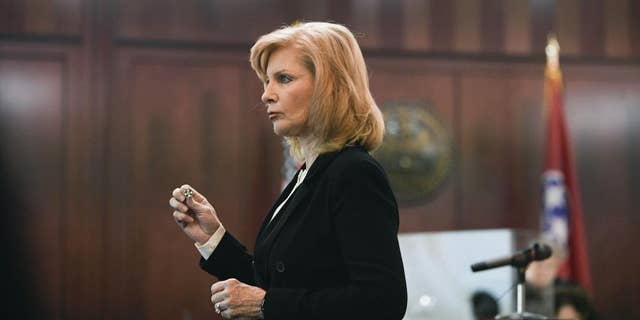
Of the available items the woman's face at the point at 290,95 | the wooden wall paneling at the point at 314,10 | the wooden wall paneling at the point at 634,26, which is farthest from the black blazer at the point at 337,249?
the wooden wall paneling at the point at 634,26

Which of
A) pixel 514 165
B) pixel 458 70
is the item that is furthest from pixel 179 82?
pixel 514 165

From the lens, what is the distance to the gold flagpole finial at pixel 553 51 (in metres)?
6.36

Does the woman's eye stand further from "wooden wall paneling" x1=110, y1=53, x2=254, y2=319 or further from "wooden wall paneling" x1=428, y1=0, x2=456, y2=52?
"wooden wall paneling" x1=428, y1=0, x2=456, y2=52

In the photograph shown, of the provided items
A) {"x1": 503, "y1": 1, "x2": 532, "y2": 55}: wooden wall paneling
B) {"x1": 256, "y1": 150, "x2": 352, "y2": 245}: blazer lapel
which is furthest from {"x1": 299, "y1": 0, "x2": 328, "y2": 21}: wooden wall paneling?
{"x1": 256, "y1": 150, "x2": 352, "y2": 245}: blazer lapel

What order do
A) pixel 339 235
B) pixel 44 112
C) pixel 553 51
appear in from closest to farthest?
pixel 339 235
pixel 44 112
pixel 553 51

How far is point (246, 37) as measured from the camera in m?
6.35

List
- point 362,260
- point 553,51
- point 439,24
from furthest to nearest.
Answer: point 439,24
point 553,51
point 362,260

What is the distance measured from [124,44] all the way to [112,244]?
56.7 inches

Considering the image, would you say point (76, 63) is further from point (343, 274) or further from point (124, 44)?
point (343, 274)

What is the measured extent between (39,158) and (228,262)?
4.26 m

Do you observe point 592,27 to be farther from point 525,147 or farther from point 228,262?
point 228,262

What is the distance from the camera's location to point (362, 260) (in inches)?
65.5

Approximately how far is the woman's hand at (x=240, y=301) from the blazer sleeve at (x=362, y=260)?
0.16ft

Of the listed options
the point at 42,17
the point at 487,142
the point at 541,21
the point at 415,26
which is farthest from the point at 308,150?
the point at 541,21
